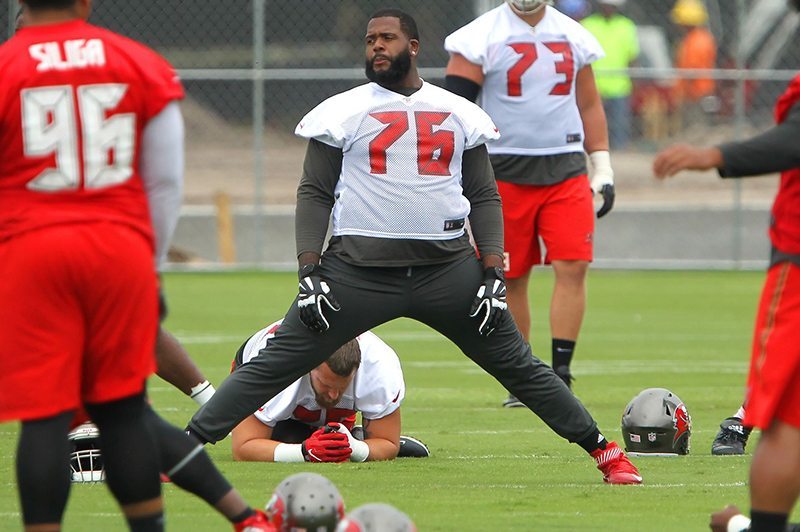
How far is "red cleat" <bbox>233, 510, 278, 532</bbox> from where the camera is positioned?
5152mm

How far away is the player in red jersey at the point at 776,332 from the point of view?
4734 millimetres

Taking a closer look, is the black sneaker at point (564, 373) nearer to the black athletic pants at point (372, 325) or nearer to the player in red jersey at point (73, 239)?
the black athletic pants at point (372, 325)

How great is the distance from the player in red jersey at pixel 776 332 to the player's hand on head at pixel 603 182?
4534 millimetres

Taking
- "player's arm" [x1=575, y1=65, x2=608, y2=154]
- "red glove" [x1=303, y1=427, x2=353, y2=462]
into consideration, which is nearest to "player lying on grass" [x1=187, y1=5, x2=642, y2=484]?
"red glove" [x1=303, y1=427, x2=353, y2=462]

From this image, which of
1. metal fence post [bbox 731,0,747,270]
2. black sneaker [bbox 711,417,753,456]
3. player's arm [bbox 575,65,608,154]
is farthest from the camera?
metal fence post [bbox 731,0,747,270]

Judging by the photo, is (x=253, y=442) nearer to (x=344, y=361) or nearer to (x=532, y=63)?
(x=344, y=361)

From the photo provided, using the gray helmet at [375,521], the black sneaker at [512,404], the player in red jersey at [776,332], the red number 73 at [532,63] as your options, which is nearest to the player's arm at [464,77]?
the red number 73 at [532,63]

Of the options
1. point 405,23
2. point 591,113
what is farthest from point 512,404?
point 405,23

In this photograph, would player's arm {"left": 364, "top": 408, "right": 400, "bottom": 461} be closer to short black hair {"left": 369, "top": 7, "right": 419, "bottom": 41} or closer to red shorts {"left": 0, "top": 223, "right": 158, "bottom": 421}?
short black hair {"left": 369, "top": 7, "right": 419, "bottom": 41}

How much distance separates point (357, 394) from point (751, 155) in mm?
3092

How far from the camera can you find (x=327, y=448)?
7332 millimetres

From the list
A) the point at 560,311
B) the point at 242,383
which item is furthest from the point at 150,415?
the point at 560,311

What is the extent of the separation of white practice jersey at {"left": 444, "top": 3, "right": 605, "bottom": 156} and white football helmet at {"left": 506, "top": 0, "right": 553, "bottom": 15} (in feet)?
0.21

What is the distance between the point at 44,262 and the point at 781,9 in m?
21.2
